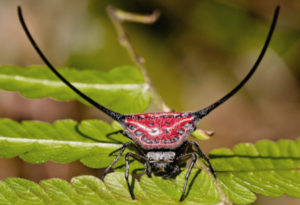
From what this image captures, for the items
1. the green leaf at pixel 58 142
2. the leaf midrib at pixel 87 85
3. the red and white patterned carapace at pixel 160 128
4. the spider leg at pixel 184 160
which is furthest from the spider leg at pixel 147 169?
the leaf midrib at pixel 87 85

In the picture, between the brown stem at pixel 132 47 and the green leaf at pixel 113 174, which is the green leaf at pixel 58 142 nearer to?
the green leaf at pixel 113 174

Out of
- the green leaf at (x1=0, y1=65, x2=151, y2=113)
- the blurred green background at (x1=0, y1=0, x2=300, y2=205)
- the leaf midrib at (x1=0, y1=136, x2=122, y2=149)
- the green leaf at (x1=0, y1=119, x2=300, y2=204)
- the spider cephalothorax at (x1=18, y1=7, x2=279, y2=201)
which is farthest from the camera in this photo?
the blurred green background at (x1=0, y1=0, x2=300, y2=205)

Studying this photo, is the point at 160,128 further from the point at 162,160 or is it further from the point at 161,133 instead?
the point at 162,160

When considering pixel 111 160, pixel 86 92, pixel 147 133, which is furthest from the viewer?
pixel 86 92

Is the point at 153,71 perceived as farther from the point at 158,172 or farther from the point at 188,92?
the point at 158,172

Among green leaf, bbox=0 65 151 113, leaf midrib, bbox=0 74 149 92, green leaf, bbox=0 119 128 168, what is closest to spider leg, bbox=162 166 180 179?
green leaf, bbox=0 119 128 168

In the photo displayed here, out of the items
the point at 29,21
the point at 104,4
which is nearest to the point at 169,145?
the point at 104,4

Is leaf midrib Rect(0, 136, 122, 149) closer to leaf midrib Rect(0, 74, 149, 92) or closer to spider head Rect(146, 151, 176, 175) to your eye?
spider head Rect(146, 151, 176, 175)
